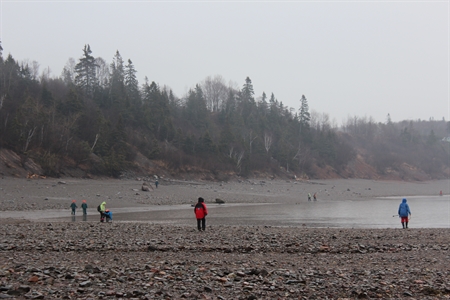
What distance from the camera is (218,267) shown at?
29.3 feet

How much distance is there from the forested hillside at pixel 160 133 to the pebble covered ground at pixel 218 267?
3970 centimetres

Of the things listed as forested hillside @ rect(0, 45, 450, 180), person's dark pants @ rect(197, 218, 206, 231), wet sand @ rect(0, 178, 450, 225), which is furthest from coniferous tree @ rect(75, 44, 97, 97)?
person's dark pants @ rect(197, 218, 206, 231)

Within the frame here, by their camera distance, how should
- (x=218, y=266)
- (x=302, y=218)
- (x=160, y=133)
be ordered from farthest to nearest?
(x=160, y=133) < (x=302, y=218) < (x=218, y=266)

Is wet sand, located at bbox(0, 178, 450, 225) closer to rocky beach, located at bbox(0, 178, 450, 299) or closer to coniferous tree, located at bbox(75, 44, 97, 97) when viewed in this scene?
rocky beach, located at bbox(0, 178, 450, 299)

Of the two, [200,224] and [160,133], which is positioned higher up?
[160,133]

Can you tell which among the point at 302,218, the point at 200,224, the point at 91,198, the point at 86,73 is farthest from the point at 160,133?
the point at 200,224

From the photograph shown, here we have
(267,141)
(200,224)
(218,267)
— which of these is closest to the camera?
(218,267)

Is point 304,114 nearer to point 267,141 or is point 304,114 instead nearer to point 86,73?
point 267,141

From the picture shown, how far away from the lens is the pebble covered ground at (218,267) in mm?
6945

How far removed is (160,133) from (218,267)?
6687 cm

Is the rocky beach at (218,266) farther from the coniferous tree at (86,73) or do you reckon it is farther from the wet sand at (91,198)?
the coniferous tree at (86,73)

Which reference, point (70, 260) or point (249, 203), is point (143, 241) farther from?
point (249, 203)

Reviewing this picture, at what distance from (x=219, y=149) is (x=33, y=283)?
68.4 meters

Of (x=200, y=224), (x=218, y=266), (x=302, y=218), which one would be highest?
(x=200, y=224)
